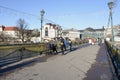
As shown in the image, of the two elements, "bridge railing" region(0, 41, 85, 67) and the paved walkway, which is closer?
the paved walkway

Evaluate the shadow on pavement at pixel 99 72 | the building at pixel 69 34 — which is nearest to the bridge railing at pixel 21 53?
the shadow on pavement at pixel 99 72

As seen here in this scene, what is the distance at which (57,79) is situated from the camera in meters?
9.19

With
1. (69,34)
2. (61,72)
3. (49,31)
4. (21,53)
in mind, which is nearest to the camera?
(61,72)

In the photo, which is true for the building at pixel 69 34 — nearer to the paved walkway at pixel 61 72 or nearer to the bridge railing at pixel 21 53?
the bridge railing at pixel 21 53

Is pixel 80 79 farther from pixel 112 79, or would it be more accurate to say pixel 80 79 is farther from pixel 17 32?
pixel 17 32

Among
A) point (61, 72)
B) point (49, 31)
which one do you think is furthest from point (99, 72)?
point (49, 31)

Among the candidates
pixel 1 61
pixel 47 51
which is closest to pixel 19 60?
pixel 1 61

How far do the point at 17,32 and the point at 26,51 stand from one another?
3314 inches

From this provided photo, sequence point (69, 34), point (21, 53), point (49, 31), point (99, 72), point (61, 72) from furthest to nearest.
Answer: point (69, 34)
point (49, 31)
point (21, 53)
point (99, 72)
point (61, 72)

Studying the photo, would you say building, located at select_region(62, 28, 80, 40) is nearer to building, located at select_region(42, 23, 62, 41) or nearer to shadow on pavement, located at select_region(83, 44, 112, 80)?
building, located at select_region(42, 23, 62, 41)

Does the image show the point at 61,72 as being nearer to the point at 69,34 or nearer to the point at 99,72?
the point at 99,72

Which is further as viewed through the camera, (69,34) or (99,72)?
(69,34)

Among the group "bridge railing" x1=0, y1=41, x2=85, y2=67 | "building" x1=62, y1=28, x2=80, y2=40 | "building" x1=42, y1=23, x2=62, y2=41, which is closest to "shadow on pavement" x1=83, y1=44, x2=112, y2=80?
"bridge railing" x1=0, y1=41, x2=85, y2=67

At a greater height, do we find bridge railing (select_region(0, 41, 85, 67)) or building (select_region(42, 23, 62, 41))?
building (select_region(42, 23, 62, 41))
